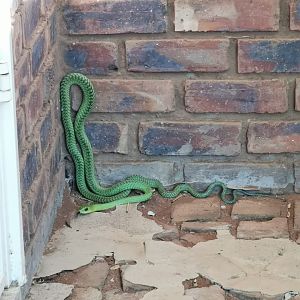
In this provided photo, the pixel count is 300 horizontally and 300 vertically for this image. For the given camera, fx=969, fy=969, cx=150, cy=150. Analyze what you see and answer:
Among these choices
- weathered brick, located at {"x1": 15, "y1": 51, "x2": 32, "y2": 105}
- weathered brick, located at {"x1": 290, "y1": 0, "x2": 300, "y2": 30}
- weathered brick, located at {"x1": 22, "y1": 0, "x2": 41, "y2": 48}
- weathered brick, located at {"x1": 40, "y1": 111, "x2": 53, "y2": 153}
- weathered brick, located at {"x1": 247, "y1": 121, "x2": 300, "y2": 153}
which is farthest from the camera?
weathered brick, located at {"x1": 247, "y1": 121, "x2": 300, "y2": 153}

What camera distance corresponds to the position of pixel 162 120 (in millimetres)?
3254

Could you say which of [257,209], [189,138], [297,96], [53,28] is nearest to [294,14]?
[297,96]

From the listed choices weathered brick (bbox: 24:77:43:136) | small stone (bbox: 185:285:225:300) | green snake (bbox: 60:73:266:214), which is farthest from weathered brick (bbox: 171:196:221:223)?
weathered brick (bbox: 24:77:43:136)

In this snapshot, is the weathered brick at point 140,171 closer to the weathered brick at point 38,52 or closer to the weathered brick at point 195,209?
the weathered brick at point 195,209

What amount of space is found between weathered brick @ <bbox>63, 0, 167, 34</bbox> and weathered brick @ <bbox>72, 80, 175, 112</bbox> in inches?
6.9

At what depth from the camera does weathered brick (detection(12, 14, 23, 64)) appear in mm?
2419

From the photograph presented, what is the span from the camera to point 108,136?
327cm

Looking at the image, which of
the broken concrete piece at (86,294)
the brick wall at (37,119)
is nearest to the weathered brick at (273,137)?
the brick wall at (37,119)

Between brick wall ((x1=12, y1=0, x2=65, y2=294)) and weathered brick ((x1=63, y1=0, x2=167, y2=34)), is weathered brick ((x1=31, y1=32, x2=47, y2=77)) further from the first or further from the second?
weathered brick ((x1=63, y1=0, x2=167, y2=34))

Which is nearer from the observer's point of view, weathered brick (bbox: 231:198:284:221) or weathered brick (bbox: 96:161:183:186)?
weathered brick (bbox: 231:198:284:221)

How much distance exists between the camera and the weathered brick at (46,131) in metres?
2.88

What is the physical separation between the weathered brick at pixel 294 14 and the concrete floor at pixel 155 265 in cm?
70

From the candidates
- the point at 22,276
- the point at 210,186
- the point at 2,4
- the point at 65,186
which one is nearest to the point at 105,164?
the point at 65,186

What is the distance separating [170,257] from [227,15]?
83cm
